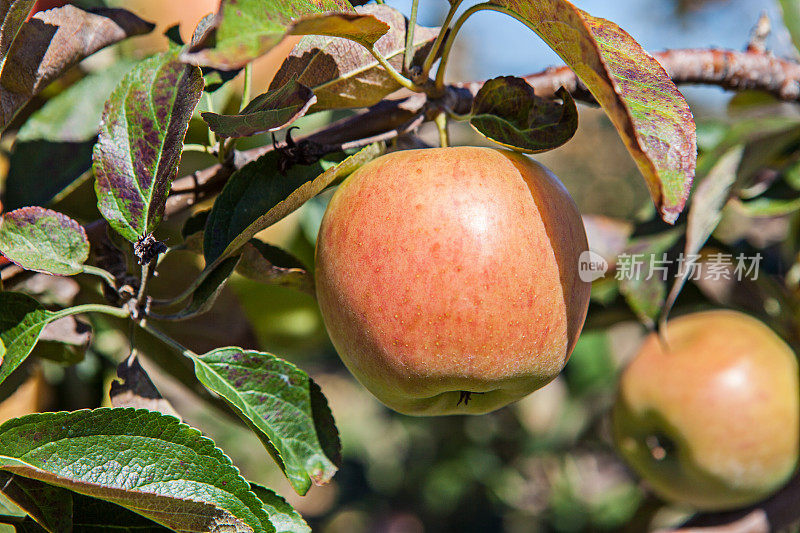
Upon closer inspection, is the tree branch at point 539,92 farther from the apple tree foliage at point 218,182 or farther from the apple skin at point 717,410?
the apple skin at point 717,410

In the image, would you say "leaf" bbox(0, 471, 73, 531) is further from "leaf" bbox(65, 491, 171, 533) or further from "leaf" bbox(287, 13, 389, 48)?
"leaf" bbox(287, 13, 389, 48)

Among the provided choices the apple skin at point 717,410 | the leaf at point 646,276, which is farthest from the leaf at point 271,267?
the apple skin at point 717,410

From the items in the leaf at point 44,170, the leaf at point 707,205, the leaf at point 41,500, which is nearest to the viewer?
the leaf at point 41,500

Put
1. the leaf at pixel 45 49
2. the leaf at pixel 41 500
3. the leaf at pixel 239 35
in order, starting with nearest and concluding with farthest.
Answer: the leaf at pixel 239 35, the leaf at pixel 41 500, the leaf at pixel 45 49

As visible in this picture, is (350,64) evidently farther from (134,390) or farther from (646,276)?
(646,276)

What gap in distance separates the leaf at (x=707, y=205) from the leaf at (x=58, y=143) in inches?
26.6

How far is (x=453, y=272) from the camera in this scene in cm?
47

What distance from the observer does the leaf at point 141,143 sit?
0.51 m

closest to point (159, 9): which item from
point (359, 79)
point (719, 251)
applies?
point (359, 79)

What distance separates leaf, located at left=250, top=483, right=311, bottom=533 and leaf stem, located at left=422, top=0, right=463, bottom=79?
367 mm

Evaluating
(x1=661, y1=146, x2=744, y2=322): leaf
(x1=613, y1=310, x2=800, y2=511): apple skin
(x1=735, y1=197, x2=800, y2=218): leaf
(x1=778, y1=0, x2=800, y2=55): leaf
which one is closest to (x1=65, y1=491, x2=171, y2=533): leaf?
(x1=661, y1=146, x2=744, y2=322): leaf

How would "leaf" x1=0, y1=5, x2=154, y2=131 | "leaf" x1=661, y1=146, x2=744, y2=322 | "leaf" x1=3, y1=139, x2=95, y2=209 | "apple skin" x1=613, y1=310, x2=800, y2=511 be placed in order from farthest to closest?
"apple skin" x1=613, y1=310, x2=800, y2=511 < "leaf" x1=661, y1=146, x2=744, y2=322 < "leaf" x1=3, y1=139, x2=95, y2=209 < "leaf" x1=0, y1=5, x2=154, y2=131

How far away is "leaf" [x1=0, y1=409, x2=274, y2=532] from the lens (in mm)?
440

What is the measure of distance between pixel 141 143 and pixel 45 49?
139 mm
